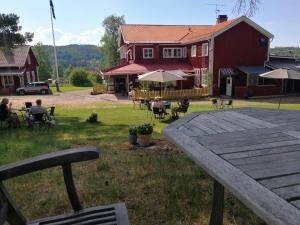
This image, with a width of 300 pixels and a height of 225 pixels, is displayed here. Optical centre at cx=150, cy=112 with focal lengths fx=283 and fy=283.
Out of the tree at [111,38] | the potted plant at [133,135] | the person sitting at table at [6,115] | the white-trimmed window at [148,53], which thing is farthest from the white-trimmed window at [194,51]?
the tree at [111,38]

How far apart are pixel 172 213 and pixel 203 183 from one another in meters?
1.25

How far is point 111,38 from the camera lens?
52188mm

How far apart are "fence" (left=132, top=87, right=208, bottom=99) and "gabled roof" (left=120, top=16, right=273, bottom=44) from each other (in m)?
5.12

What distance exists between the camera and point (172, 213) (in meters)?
4.11

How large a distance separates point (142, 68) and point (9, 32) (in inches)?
656

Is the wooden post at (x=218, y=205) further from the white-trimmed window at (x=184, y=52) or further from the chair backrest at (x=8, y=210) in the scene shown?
the white-trimmed window at (x=184, y=52)

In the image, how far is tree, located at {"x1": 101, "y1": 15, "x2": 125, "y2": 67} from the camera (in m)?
52.1

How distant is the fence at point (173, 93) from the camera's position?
24562 mm

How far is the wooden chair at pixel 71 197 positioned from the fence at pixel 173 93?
71.3 ft

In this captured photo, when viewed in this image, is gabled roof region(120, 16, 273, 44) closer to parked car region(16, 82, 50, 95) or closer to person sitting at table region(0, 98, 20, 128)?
parked car region(16, 82, 50, 95)

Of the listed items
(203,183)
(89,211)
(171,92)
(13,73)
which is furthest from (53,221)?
(13,73)

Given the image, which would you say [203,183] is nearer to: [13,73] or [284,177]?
[284,177]

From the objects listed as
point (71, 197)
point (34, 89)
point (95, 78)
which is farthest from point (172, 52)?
point (71, 197)

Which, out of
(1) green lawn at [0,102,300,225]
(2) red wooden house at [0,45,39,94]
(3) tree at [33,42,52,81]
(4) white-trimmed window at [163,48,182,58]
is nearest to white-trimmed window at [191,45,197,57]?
(4) white-trimmed window at [163,48,182,58]
